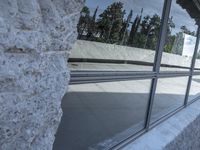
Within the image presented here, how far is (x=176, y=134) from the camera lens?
4484 mm

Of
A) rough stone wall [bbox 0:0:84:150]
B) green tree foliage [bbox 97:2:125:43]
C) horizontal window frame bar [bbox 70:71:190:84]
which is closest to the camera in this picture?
rough stone wall [bbox 0:0:84:150]

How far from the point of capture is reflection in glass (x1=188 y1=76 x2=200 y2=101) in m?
6.80

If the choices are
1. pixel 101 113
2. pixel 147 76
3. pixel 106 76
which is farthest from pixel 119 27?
pixel 147 76

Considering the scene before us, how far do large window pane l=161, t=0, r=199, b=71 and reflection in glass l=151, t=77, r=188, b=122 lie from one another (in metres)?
0.19

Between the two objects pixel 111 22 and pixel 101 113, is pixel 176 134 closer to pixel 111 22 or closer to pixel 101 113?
pixel 101 113

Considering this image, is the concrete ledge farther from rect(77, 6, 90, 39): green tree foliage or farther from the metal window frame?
rect(77, 6, 90, 39): green tree foliage

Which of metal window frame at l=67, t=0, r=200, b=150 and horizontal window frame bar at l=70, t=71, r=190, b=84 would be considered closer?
horizontal window frame bar at l=70, t=71, r=190, b=84

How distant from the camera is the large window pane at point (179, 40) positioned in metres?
4.62

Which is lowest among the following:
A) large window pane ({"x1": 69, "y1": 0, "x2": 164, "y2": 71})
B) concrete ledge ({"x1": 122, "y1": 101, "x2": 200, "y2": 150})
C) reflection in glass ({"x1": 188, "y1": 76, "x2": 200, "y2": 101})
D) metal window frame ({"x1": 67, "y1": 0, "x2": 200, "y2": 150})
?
concrete ledge ({"x1": 122, "y1": 101, "x2": 200, "y2": 150})

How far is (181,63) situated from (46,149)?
4237 millimetres

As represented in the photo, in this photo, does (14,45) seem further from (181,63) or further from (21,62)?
(181,63)

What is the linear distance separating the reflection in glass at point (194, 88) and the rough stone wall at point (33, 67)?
5.24 metres

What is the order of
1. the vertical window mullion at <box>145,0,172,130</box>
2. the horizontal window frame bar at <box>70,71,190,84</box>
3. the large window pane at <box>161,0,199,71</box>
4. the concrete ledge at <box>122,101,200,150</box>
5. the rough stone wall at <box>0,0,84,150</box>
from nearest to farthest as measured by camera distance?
the rough stone wall at <box>0,0,84,150</box>, the horizontal window frame bar at <box>70,71,190,84</box>, the concrete ledge at <box>122,101,200,150</box>, the vertical window mullion at <box>145,0,172,130</box>, the large window pane at <box>161,0,199,71</box>

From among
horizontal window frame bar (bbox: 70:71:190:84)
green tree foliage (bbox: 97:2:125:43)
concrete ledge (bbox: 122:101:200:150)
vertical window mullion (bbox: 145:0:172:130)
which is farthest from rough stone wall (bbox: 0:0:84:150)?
vertical window mullion (bbox: 145:0:172:130)
